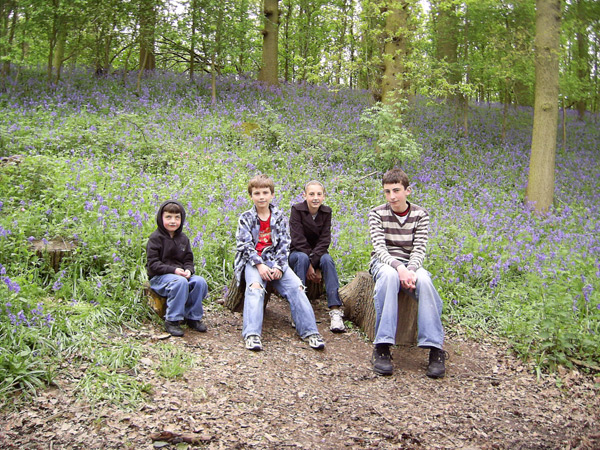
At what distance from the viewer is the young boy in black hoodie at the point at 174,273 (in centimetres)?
457

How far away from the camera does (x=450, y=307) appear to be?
5812mm

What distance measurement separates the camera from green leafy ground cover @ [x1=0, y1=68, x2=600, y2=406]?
4.26m

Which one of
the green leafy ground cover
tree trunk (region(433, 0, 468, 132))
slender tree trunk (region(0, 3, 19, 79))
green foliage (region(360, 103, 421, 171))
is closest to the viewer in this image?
the green leafy ground cover

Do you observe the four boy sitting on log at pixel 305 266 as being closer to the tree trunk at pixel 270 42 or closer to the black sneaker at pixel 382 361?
the black sneaker at pixel 382 361

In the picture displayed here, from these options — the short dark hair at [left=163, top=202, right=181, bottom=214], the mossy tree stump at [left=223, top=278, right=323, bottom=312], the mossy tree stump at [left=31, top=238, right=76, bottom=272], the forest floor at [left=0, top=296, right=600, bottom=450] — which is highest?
the short dark hair at [left=163, top=202, right=181, bottom=214]

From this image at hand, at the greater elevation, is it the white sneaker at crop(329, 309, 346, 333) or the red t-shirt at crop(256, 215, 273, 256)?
the red t-shirt at crop(256, 215, 273, 256)

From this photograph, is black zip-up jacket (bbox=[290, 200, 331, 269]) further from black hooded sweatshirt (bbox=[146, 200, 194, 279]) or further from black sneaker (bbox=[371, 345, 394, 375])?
black sneaker (bbox=[371, 345, 394, 375])

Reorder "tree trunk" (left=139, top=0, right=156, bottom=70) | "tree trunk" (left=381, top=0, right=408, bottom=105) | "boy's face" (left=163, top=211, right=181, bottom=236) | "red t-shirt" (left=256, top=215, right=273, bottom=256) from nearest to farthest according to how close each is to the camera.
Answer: "boy's face" (left=163, top=211, right=181, bottom=236) < "red t-shirt" (left=256, top=215, right=273, bottom=256) < "tree trunk" (left=381, top=0, right=408, bottom=105) < "tree trunk" (left=139, top=0, right=156, bottom=70)

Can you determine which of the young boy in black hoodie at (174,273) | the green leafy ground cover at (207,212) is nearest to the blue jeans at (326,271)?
the green leafy ground cover at (207,212)

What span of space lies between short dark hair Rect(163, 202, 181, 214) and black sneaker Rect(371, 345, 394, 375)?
2.30 metres

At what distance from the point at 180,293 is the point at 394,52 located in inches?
330

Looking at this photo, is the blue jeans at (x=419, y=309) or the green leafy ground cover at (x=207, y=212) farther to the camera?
the blue jeans at (x=419, y=309)

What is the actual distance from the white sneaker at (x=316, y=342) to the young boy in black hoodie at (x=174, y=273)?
3.49ft

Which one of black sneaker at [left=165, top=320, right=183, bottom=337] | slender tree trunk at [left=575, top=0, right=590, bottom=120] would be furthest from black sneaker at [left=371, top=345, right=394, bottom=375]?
slender tree trunk at [left=575, top=0, right=590, bottom=120]
